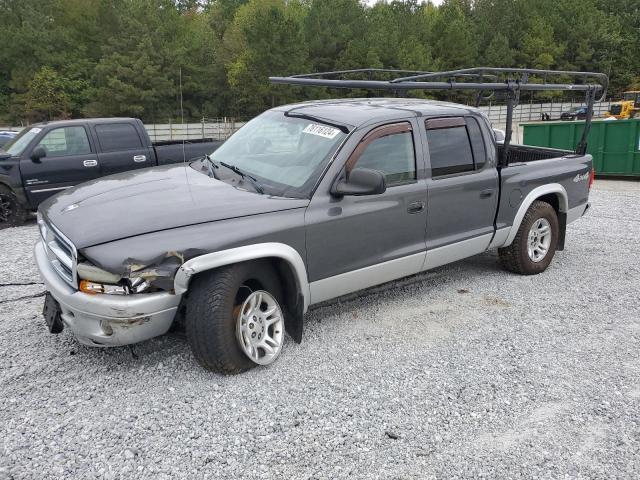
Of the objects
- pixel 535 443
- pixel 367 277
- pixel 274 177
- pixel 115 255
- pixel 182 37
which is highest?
pixel 182 37

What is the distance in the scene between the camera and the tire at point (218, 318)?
3.28 meters

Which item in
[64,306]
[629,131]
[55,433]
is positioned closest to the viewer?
[55,433]

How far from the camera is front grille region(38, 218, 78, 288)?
3.16 m

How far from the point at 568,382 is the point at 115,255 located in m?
3.03

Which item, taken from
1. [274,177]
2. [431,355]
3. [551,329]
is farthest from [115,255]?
[551,329]

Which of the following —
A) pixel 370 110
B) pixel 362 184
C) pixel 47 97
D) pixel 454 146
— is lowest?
pixel 362 184

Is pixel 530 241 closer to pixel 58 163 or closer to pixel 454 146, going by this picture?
pixel 454 146

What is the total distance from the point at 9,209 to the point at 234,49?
173 ft

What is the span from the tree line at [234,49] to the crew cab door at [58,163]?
126 ft

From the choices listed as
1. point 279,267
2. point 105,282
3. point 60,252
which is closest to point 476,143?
point 279,267

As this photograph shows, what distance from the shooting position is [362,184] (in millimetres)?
3623

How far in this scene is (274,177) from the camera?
3.94m

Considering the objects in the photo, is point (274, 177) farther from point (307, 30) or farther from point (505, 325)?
point (307, 30)

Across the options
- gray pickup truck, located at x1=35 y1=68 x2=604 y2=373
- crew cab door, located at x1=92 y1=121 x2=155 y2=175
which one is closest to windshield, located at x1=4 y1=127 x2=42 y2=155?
crew cab door, located at x1=92 y1=121 x2=155 y2=175
